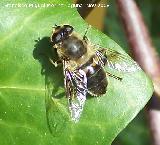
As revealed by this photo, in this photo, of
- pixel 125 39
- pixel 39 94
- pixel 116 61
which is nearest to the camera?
pixel 39 94

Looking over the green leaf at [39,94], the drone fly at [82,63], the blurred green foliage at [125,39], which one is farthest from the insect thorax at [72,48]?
the blurred green foliage at [125,39]

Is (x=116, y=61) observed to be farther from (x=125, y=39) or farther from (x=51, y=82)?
(x=125, y=39)

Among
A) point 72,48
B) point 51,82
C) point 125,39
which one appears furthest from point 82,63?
point 125,39

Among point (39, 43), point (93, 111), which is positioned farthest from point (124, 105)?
point (39, 43)

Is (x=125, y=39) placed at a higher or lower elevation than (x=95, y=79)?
lower

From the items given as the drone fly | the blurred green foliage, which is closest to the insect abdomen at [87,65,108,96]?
the drone fly

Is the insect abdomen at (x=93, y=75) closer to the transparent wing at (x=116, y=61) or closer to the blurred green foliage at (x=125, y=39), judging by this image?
the transparent wing at (x=116, y=61)
